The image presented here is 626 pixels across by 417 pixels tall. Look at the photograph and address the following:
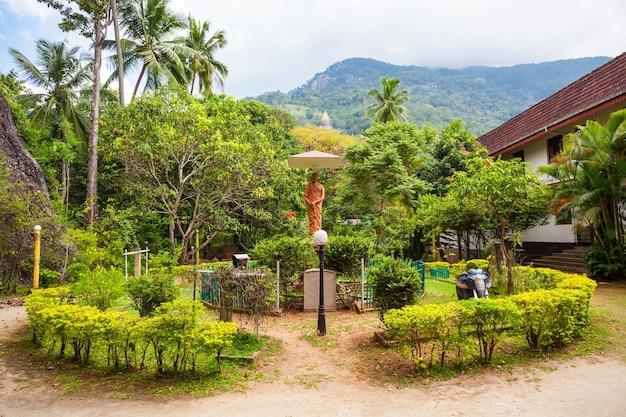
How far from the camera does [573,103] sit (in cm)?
1666

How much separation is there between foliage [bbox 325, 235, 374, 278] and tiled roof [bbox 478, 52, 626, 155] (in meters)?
9.98

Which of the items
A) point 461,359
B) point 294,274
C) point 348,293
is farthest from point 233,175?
point 461,359

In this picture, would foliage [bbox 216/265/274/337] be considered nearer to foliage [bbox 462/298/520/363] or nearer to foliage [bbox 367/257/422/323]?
foliage [bbox 367/257/422/323]

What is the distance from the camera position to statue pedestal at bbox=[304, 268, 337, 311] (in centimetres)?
1006

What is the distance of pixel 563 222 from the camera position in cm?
1717

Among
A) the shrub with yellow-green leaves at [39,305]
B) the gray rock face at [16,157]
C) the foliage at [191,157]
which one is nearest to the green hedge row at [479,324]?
the shrub with yellow-green leaves at [39,305]

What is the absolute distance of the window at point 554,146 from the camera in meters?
17.9

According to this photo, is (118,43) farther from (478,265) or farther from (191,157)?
(478,265)

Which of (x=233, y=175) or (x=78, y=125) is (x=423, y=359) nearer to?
(x=233, y=175)

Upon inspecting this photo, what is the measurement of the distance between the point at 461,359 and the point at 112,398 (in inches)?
194

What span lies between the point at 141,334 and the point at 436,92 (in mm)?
131372

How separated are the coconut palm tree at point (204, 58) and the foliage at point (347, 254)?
58.3 ft

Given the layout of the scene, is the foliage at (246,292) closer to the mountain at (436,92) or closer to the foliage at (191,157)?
the foliage at (191,157)

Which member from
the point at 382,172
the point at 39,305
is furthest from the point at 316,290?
the point at 382,172
